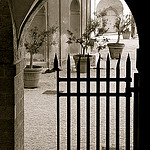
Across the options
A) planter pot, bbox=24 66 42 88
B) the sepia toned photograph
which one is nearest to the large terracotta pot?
the sepia toned photograph

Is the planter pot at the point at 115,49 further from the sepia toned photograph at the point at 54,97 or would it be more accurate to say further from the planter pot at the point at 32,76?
the planter pot at the point at 32,76

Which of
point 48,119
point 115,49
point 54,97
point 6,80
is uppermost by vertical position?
point 6,80

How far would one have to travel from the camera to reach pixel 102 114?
34.7ft

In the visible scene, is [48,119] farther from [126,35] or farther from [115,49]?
[126,35]

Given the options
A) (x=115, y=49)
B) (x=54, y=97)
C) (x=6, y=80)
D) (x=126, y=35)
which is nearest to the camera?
(x=6, y=80)

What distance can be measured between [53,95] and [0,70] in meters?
6.95

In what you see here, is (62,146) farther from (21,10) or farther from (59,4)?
(59,4)

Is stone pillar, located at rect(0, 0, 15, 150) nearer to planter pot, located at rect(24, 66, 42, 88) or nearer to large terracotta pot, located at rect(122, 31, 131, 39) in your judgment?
planter pot, located at rect(24, 66, 42, 88)

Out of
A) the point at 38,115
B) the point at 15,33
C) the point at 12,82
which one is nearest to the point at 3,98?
the point at 12,82

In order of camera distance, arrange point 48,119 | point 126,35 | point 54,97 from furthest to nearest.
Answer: point 126,35
point 54,97
point 48,119

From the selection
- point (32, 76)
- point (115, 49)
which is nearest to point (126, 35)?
point (115, 49)

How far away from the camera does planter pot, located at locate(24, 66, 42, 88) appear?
13797mm

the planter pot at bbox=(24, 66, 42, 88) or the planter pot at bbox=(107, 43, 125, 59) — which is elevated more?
the planter pot at bbox=(107, 43, 125, 59)

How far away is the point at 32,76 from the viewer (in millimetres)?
13859
